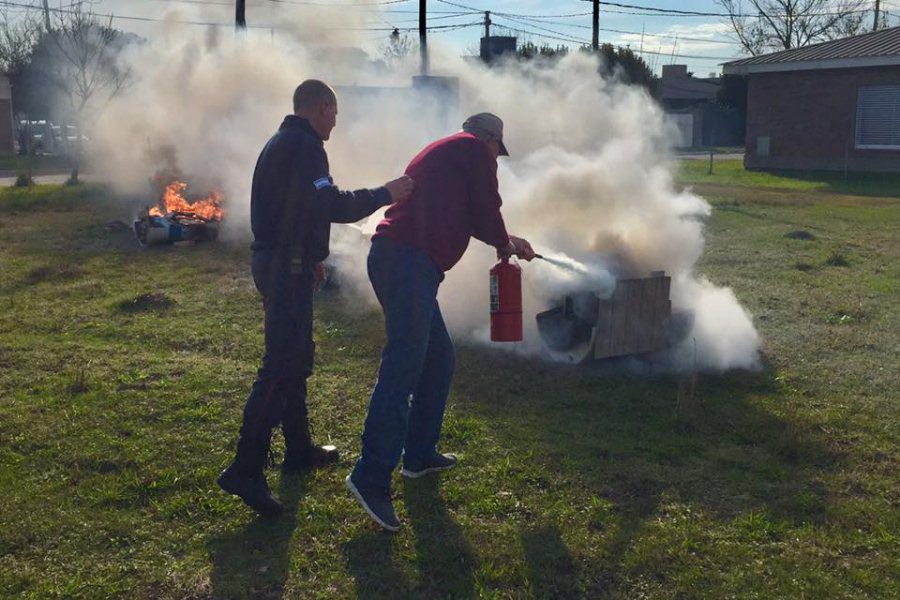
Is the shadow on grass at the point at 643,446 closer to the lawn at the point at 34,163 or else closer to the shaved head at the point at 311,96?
the shaved head at the point at 311,96

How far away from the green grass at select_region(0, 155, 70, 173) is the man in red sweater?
29766 millimetres

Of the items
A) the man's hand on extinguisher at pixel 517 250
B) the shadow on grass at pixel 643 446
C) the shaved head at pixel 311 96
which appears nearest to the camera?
the shadow on grass at pixel 643 446

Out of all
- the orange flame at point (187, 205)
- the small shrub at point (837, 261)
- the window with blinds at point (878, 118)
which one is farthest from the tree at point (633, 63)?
the small shrub at point (837, 261)

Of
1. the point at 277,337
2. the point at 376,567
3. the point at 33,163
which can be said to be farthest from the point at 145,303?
the point at 33,163

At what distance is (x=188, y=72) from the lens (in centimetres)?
1808

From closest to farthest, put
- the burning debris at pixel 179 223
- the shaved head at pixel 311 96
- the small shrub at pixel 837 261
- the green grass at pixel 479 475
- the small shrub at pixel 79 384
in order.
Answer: the green grass at pixel 479 475 < the shaved head at pixel 311 96 < the small shrub at pixel 79 384 < the small shrub at pixel 837 261 < the burning debris at pixel 179 223

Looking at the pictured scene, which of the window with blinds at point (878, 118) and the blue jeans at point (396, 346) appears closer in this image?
the blue jeans at point (396, 346)

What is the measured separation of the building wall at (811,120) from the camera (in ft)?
81.9

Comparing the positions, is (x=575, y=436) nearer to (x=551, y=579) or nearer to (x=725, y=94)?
(x=551, y=579)

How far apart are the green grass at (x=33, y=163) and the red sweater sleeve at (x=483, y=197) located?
29879 millimetres

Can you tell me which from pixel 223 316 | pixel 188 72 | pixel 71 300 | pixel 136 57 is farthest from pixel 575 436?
pixel 136 57

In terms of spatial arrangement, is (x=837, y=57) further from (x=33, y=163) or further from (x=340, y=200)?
(x=33, y=163)

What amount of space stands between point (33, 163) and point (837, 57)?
98.6ft

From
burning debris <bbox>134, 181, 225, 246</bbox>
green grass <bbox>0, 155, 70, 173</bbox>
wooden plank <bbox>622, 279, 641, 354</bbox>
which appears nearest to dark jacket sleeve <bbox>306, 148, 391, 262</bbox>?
wooden plank <bbox>622, 279, 641, 354</bbox>
